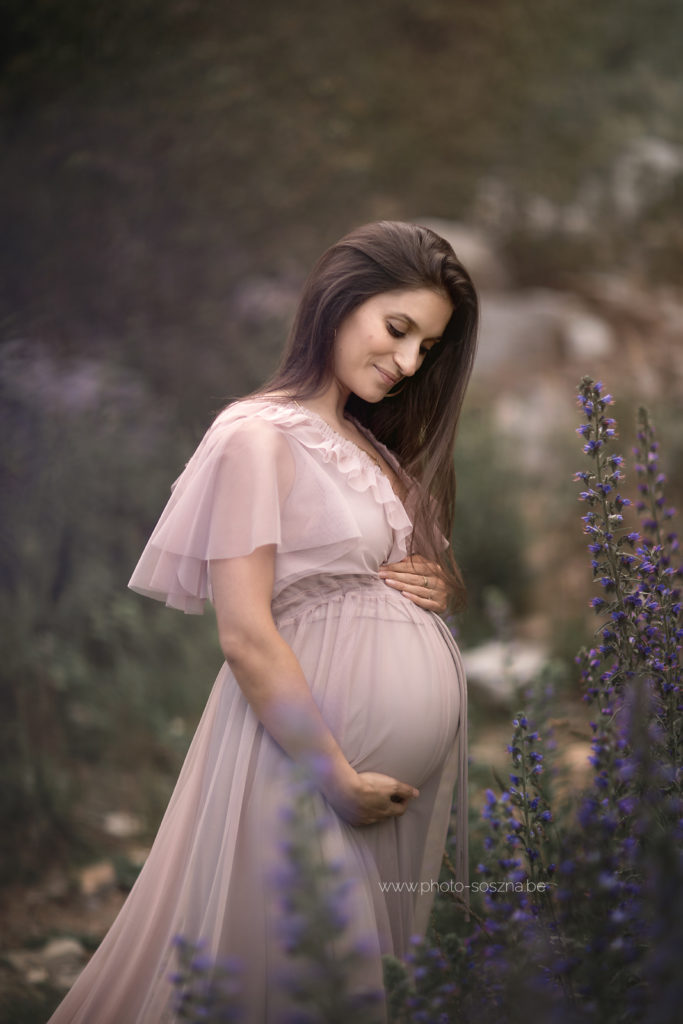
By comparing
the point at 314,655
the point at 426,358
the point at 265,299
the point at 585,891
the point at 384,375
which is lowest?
Result: the point at 585,891

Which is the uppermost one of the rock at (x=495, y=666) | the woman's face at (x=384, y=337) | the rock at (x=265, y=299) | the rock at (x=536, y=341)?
the rock at (x=536, y=341)

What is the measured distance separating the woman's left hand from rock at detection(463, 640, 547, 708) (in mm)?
2500

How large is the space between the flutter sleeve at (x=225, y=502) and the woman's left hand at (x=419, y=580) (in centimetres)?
29

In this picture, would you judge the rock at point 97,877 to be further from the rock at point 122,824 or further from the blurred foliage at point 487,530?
the blurred foliage at point 487,530

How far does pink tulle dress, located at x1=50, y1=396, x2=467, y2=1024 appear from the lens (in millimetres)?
1618

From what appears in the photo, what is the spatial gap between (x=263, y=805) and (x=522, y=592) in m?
4.14

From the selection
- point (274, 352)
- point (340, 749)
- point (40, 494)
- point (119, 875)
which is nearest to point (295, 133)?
point (274, 352)

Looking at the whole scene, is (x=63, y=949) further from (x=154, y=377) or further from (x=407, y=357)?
(x=154, y=377)

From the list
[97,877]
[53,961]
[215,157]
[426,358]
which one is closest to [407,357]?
[426,358]

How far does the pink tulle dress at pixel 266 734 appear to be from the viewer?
5.31 feet

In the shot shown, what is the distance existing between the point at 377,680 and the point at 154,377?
379 centimetres

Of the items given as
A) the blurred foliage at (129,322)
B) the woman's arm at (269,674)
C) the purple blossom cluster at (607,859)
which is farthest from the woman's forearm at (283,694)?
the blurred foliage at (129,322)

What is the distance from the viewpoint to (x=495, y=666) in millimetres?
4781

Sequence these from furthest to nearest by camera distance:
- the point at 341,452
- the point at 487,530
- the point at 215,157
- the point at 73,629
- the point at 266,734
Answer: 1. the point at 487,530
2. the point at 215,157
3. the point at 73,629
4. the point at 341,452
5. the point at 266,734
